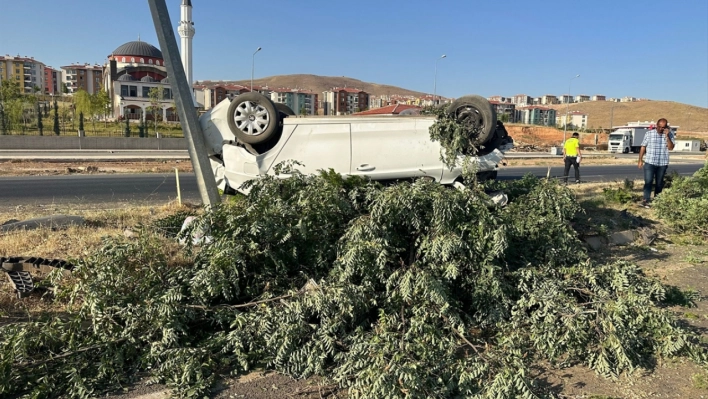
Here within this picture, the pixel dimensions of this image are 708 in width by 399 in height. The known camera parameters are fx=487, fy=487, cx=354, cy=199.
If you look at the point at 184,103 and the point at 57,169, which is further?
the point at 57,169

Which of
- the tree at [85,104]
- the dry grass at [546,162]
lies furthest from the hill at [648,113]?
the tree at [85,104]

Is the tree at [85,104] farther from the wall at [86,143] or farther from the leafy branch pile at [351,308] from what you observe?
the leafy branch pile at [351,308]

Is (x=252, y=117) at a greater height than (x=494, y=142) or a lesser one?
greater

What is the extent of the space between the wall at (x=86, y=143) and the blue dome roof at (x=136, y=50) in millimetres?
58066

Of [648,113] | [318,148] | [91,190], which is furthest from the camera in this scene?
[648,113]

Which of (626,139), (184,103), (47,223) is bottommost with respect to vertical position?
(47,223)

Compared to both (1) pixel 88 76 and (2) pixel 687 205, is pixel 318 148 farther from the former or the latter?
(1) pixel 88 76

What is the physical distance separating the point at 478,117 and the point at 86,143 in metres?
37.6

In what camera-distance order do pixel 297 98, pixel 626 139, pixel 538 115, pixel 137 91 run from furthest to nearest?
pixel 538 115
pixel 297 98
pixel 137 91
pixel 626 139

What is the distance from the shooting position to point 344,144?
6453mm

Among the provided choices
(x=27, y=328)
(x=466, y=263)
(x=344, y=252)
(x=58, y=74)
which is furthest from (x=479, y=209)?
(x=58, y=74)

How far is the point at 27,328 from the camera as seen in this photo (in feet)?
11.3

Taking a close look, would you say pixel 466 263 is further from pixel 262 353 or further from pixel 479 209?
pixel 262 353

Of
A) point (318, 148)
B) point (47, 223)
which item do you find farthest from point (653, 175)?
point (47, 223)
